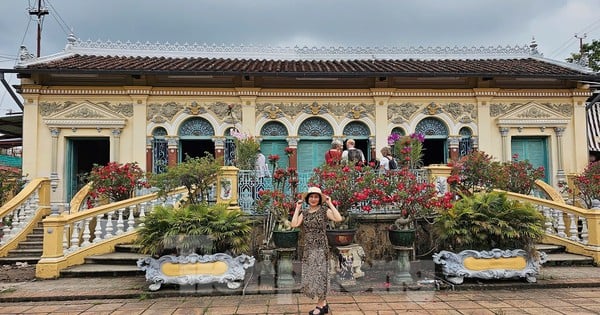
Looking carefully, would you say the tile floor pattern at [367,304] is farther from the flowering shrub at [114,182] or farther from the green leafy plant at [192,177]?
the flowering shrub at [114,182]

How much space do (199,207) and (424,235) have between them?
4.09m

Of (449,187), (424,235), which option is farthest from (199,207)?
(449,187)

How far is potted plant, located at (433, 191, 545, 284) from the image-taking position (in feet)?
20.0

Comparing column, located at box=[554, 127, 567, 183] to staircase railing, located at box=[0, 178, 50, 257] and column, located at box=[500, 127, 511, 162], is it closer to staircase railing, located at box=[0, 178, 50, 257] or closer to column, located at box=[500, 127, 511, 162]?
column, located at box=[500, 127, 511, 162]

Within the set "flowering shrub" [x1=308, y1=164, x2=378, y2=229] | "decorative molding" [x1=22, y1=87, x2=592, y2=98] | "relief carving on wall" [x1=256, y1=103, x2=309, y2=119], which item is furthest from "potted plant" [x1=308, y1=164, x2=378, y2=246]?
"decorative molding" [x1=22, y1=87, x2=592, y2=98]

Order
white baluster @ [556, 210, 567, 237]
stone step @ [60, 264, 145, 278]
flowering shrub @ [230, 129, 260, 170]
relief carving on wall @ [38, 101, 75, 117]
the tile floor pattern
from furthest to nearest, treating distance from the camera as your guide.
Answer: relief carving on wall @ [38, 101, 75, 117] → flowering shrub @ [230, 129, 260, 170] → white baluster @ [556, 210, 567, 237] → stone step @ [60, 264, 145, 278] → the tile floor pattern

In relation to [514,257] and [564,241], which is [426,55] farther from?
[514,257]

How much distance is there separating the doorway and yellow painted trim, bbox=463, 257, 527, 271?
27.1 feet

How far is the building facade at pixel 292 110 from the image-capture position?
419 inches

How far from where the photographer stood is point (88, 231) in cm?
745

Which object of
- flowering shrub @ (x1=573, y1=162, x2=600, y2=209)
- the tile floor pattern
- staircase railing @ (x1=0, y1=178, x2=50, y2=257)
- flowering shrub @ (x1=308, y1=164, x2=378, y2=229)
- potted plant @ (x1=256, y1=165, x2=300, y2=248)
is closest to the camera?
the tile floor pattern

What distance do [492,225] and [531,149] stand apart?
673 centimetres

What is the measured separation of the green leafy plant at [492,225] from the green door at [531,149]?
596 cm

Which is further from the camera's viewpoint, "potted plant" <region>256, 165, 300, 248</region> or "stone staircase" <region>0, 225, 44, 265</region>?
"stone staircase" <region>0, 225, 44, 265</region>
